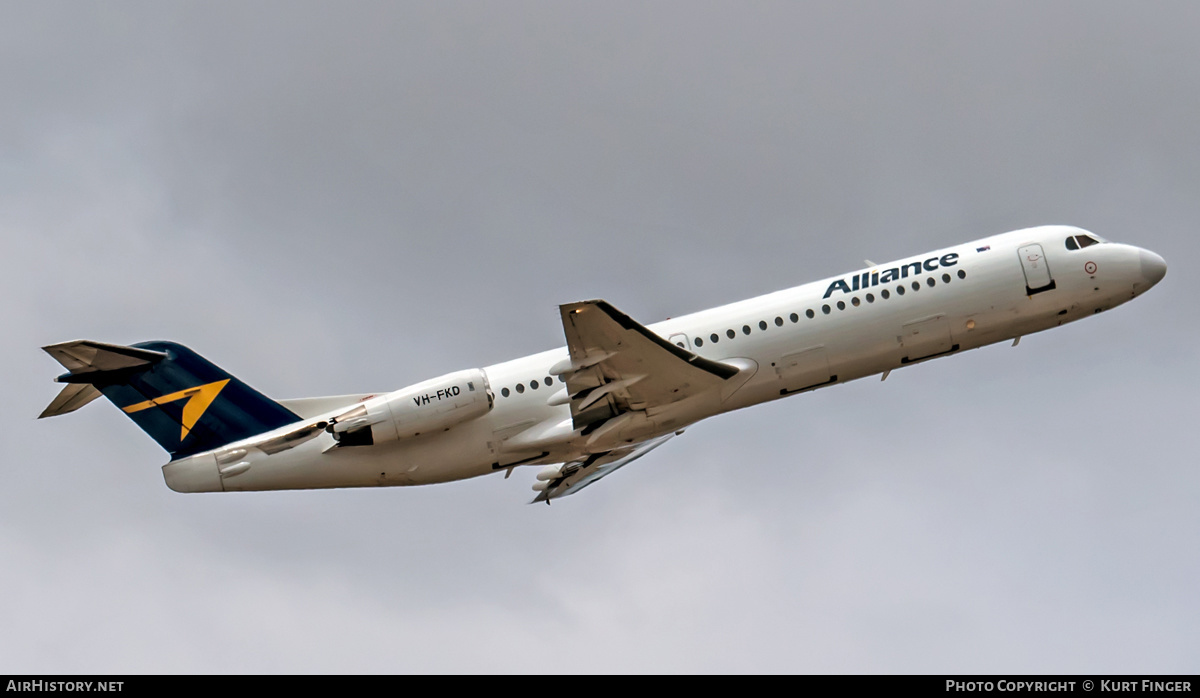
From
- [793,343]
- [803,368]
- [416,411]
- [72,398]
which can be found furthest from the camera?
[72,398]

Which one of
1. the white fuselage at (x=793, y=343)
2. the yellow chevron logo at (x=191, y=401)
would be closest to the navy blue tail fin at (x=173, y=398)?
the yellow chevron logo at (x=191, y=401)

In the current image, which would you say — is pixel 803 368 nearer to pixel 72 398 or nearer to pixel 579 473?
pixel 579 473

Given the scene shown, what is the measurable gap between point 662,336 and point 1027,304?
979cm

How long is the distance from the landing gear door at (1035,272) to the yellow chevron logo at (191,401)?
72.1 feet

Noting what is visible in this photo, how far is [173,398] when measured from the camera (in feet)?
110

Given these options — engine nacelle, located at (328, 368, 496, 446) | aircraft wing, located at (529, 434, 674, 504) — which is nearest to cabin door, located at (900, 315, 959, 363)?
aircraft wing, located at (529, 434, 674, 504)

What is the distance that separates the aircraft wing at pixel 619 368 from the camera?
29.8 meters

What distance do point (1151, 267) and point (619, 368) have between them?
1503 cm

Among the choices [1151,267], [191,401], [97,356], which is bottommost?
[1151,267]

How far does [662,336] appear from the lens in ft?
106

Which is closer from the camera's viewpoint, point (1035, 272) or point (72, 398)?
point (1035, 272)

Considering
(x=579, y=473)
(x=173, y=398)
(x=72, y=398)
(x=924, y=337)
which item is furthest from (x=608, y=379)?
(x=72, y=398)

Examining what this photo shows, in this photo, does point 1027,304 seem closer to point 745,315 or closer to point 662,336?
point 745,315
